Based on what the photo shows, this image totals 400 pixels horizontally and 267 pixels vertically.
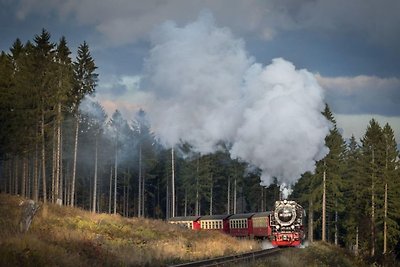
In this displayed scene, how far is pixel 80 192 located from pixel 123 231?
56.0 metres

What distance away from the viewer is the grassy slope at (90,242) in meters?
13.8

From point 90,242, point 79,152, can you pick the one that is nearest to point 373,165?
point 79,152

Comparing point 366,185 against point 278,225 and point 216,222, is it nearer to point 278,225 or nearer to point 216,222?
point 216,222

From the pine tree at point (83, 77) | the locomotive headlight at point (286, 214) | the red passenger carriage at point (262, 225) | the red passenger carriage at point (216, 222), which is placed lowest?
the red passenger carriage at point (216, 222)

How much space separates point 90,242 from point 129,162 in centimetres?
6230

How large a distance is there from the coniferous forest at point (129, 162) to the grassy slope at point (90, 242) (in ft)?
21.9

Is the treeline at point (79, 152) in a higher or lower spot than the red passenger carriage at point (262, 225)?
higher

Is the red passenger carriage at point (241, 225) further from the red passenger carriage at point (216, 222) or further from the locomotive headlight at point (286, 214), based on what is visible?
the locomotive headlight at point (286, 214)

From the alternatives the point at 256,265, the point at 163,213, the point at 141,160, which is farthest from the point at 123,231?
the point at 163,213

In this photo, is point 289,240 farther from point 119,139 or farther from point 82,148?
point 119,139

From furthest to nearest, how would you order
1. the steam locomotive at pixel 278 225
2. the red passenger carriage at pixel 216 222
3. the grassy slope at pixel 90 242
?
the red passenger carriage at pixel 216 222 → the steam locomotive at pixel 278 225 → the grassy slope at pixel 90 242

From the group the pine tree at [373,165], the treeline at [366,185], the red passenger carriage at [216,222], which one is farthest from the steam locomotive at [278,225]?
the pine tree at [373,165]

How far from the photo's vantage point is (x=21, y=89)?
41000 millimetres

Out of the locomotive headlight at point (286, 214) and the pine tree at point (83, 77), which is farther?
the pine tree at point (83, 77)
